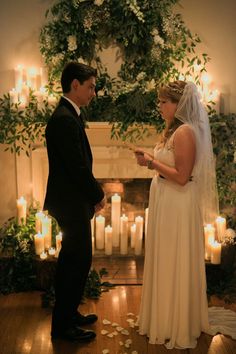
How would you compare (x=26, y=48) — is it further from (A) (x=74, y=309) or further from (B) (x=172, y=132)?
(A) (x=74, y=309)

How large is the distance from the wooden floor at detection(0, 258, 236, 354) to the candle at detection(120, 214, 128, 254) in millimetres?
302

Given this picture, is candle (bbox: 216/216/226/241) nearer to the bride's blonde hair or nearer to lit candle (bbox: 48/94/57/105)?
the bride's blonde hair

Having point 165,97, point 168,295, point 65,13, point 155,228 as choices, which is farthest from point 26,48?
point 168,295

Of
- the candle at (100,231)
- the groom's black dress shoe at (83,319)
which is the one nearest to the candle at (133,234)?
the candle at (100,231)

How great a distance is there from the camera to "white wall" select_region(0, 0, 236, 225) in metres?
3.66

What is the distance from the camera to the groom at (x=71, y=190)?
2.44 metres

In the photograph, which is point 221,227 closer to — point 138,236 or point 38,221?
point 138,236

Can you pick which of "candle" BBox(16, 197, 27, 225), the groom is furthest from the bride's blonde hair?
"candle" BBox(16, 197, 27, 225)

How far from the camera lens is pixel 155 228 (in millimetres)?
2646

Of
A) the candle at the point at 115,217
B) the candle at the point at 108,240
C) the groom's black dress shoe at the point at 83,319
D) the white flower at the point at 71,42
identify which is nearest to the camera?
the groom's black dress shoe at the point at 83,319

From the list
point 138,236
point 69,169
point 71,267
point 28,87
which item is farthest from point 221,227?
point 28,87

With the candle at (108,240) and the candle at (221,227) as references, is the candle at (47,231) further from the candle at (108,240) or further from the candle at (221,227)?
the candle at (221,227)

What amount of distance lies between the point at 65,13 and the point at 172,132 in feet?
4.96

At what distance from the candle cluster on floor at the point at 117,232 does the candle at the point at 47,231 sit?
50 cm
